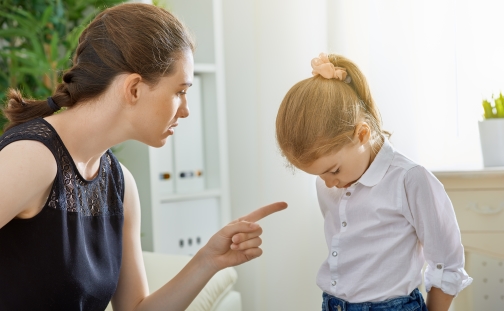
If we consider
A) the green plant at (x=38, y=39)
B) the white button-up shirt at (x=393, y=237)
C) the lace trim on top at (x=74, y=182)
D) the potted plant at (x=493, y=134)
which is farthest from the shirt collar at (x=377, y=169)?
the green plant at (x=38, y=39)

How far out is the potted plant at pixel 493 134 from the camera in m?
2.00

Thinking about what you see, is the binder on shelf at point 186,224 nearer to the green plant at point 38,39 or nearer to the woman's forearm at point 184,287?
the green plant at point 38,39

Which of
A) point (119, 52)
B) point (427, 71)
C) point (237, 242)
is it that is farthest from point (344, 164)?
point (427, 71)

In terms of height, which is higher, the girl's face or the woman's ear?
the woman's ear

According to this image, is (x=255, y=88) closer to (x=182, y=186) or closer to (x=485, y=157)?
(x=182, y=186)

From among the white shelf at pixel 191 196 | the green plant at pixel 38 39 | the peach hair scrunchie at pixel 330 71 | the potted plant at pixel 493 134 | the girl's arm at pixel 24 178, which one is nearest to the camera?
the girl's arm at pixel 24 178

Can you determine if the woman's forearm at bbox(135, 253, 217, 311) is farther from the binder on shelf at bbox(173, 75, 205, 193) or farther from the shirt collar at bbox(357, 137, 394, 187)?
the binder on shelf at bbox(173, 75, 205, 193)

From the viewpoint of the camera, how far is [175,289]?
4.86 ft

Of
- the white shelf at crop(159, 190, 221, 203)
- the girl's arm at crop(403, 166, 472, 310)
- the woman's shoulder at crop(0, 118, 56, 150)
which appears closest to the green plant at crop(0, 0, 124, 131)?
the white shelf at crop(159, 190, 221, 203)

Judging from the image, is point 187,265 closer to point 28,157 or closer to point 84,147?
point 84,147

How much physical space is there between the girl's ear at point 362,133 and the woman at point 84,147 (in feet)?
0.75

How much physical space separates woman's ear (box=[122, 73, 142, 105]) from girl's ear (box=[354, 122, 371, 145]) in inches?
17.8

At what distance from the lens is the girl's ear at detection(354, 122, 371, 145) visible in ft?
4.31

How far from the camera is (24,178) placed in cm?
116
